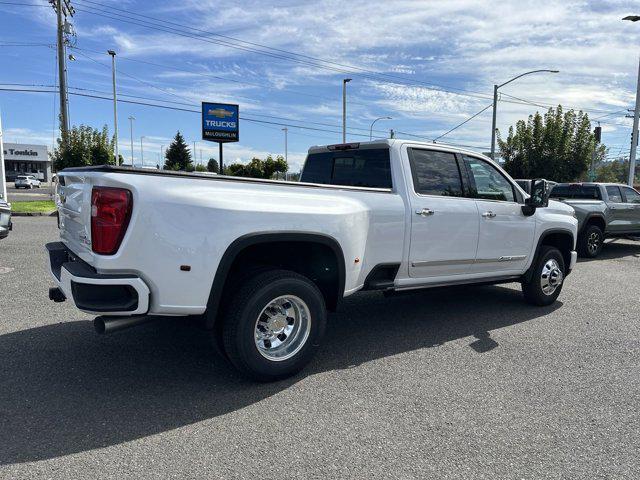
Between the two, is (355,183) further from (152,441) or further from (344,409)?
(152,441)

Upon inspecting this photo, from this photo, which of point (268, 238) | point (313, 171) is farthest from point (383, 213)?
point (313, 171)

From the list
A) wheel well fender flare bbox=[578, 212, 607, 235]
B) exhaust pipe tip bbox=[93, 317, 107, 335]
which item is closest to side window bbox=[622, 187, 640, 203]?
wheel well fender flare bbox=[578, 212, 607, 235]

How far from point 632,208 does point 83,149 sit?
22.9m

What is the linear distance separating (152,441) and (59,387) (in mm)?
1130

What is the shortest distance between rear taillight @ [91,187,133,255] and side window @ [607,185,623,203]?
473 inches

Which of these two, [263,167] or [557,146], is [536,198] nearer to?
[557,146]

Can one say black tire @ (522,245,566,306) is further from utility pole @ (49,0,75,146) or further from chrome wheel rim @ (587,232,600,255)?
utility pole @ (49,0,75,146)

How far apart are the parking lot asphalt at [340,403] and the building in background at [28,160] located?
3117 inches

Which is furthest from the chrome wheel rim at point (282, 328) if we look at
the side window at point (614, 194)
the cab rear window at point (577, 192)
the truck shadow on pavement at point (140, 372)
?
the side window at point (614, 194)

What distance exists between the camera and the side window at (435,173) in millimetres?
4859

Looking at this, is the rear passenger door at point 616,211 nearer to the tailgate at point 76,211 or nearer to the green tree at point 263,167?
the tailgate at point 76,211

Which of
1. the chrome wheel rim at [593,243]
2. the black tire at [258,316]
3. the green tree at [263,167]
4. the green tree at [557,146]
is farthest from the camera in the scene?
the green tree at [263,167]

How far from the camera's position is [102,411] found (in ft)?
10.8

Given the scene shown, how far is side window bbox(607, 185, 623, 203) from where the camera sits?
1195cm
